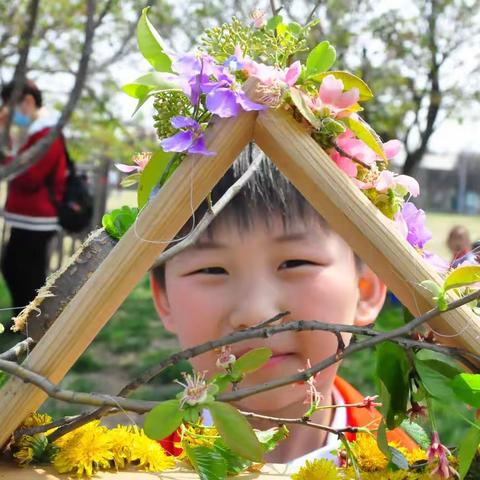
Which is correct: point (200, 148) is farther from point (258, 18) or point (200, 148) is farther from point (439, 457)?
point (439, 457)

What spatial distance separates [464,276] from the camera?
1.98 feet

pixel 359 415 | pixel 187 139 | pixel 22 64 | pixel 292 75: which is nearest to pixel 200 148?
pixel 187 139

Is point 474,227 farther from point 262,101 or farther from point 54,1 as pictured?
point 262,101

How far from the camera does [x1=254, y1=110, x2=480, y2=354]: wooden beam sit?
0.62 meters

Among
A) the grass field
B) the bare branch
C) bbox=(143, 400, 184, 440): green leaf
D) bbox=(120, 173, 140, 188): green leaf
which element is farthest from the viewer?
the grass field

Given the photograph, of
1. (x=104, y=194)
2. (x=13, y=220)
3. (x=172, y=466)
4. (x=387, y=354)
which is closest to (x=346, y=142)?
(x=387, y=354)

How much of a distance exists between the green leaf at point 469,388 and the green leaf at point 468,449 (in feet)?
0.12

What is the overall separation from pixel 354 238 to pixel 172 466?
12.7 inches

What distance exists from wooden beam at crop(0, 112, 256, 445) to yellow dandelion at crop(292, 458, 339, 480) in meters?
0.25

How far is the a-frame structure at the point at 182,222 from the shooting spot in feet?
2.06

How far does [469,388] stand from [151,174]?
37 centimetres

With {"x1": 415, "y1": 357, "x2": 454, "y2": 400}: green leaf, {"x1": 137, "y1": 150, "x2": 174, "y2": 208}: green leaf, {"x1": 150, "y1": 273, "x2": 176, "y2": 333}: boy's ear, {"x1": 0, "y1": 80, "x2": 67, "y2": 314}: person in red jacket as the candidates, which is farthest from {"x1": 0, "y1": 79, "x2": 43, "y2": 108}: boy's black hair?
{"x1": 415, "y1": 357, "x2": 454, "y2": 400}: green leaf

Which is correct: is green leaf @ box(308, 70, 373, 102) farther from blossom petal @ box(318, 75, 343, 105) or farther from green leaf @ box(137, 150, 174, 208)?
green leaf @ box(137, 150, 174, 208)

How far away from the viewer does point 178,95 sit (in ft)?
2.28
